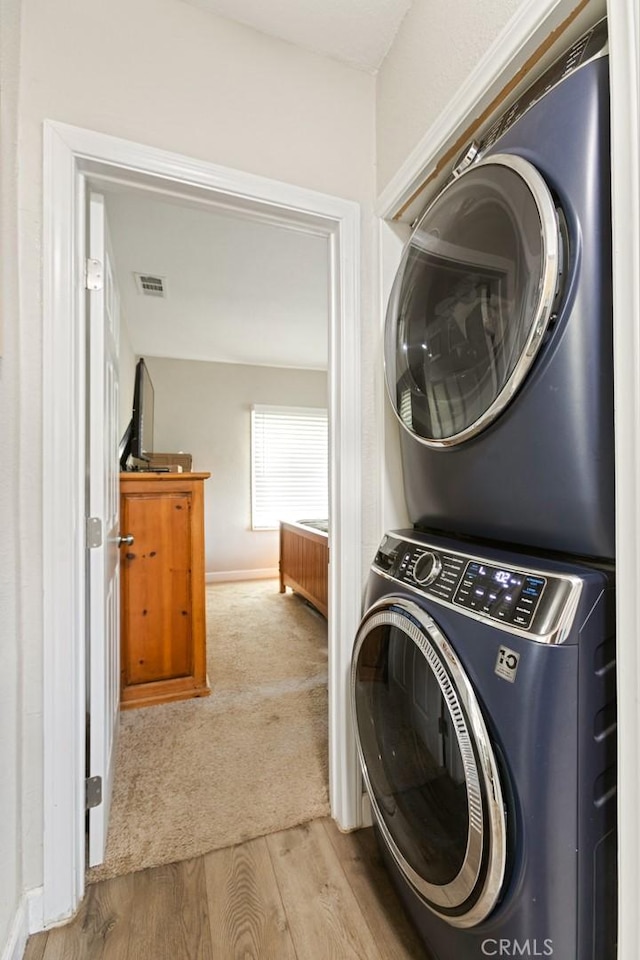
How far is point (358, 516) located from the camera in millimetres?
1424

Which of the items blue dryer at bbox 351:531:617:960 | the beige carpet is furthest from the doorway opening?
blue dryer at bbox 351:531:617:960

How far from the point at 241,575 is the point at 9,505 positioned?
4.29 meters

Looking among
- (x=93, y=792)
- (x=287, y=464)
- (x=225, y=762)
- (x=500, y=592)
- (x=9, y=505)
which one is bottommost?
(x=225, y=762)

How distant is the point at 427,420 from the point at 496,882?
912 millimetres

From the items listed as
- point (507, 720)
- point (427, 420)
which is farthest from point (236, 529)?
point (507, 720)

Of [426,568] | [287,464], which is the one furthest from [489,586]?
[287,464]

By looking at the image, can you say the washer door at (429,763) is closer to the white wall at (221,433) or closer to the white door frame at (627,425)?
the white door frame at (627,425)

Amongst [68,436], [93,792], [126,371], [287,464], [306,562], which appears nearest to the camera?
[68,436]

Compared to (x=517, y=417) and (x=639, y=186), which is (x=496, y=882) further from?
(x=639, y=186)

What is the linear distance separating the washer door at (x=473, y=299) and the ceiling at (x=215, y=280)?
1.93 ft

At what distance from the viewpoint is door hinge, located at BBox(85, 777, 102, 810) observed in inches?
49.5

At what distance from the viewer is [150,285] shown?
3189 mm

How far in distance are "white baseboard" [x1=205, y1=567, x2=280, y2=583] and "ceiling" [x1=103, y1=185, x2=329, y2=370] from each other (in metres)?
2.57
